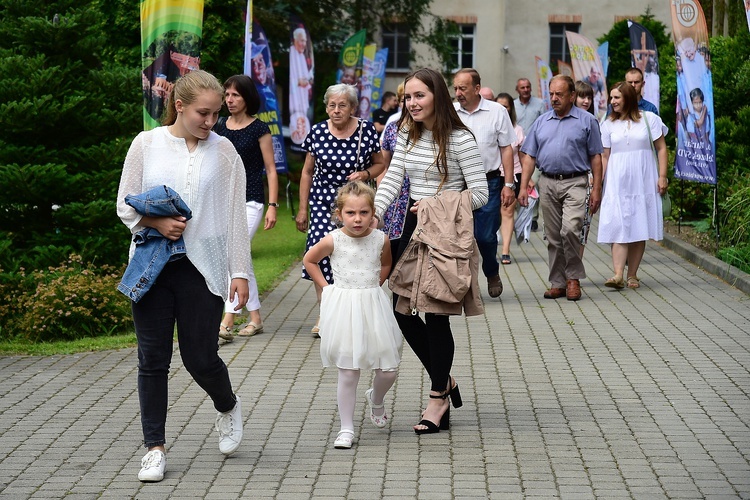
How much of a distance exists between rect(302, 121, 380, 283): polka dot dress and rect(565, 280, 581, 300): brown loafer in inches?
117

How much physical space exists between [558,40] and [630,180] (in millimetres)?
33460

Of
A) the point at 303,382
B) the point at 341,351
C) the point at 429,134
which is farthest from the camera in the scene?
the point at 303,382

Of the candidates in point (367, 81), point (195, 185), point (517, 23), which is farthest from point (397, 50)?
point (195, 185)

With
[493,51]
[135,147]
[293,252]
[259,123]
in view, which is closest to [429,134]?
[135,147]

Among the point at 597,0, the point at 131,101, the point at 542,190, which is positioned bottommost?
the point at 542,190

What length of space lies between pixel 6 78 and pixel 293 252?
6.82 meters

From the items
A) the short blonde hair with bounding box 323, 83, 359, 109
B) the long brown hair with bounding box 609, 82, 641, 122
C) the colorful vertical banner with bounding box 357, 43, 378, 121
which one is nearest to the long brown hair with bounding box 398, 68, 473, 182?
the short blonde hair with bounding box 323, 83, 359, 109

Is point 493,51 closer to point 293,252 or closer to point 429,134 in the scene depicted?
point 293,252

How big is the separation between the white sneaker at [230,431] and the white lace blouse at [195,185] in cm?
62

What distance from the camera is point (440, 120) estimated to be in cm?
662

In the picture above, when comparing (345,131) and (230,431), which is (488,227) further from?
(230,431)

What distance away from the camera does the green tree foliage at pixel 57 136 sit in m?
10.3

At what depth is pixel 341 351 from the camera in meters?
6.29

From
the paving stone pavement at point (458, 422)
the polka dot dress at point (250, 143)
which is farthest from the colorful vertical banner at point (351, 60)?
the polka dot dress at point (250, 143)
